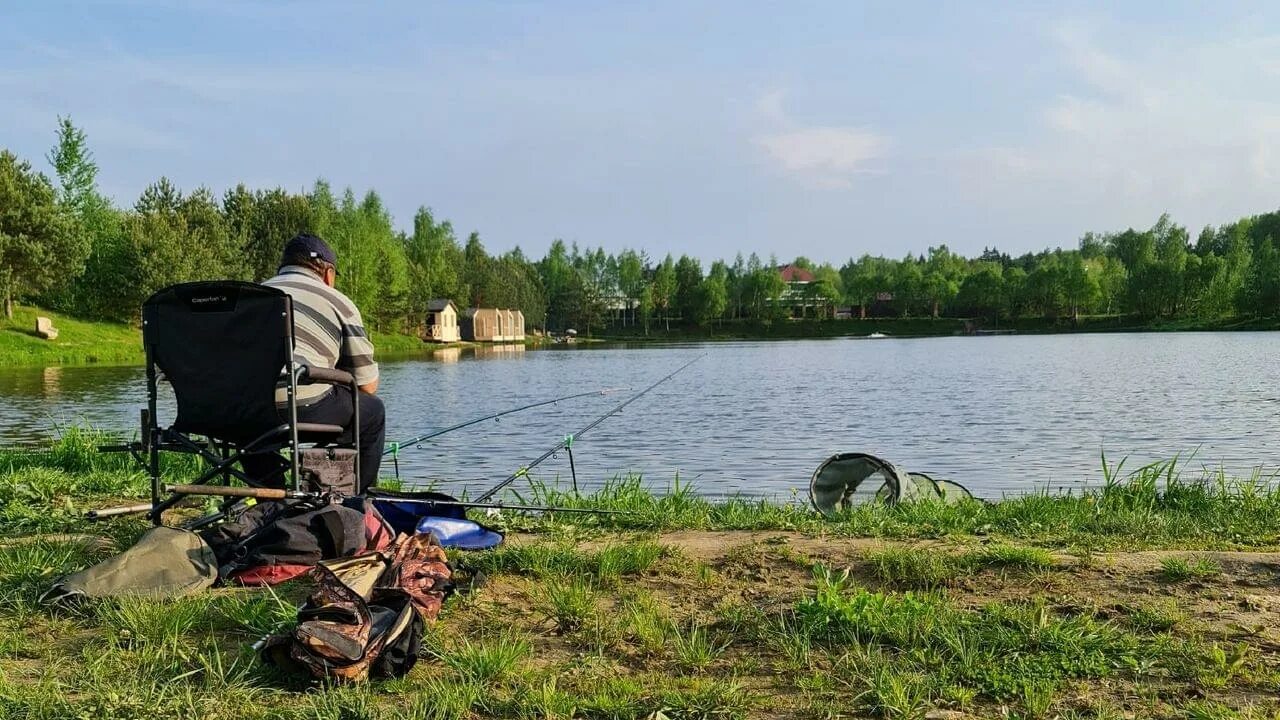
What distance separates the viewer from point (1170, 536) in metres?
5.05

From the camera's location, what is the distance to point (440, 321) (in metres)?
82.4

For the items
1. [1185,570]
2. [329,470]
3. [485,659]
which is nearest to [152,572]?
[329,470]

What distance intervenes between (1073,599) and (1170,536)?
178 cm

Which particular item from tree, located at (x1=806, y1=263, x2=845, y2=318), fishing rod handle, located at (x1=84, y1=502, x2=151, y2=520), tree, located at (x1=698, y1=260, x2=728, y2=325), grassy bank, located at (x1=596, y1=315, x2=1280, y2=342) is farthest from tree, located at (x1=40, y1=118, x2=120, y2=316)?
tree, located at (x1=806, y1=263, x2=845, y2=318)

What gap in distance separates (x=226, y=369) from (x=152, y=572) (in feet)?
3.67

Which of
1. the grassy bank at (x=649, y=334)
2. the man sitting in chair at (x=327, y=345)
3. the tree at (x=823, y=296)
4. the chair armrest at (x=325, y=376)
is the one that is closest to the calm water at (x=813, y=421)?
the man sitting in chair at (x=327, y=345)

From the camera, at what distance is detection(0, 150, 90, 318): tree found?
130ft

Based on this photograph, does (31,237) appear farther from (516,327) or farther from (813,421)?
(516,327)

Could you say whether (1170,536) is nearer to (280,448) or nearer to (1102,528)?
(1102,528)

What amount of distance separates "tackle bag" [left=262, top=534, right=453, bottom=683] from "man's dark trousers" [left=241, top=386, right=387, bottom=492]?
5.05 ft

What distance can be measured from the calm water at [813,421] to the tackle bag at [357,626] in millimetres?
6709

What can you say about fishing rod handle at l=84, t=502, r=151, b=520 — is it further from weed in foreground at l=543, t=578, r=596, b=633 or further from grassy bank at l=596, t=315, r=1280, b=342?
grassy bank at l=596, t=315, r=1280, b=342

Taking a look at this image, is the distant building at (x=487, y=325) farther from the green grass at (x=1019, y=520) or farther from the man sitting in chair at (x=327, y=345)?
the man sitting in chair at (x=327, y=345)

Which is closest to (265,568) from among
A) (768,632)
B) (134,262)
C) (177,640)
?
(177,640)
